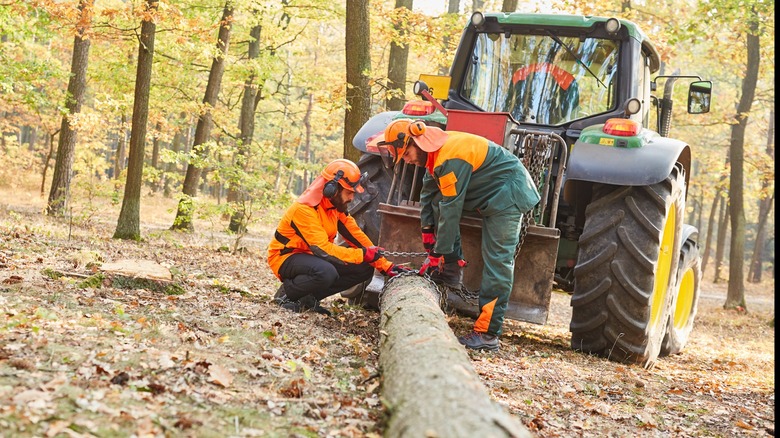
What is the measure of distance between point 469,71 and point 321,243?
2.35 m

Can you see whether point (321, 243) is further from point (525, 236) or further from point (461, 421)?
point (461, 421)

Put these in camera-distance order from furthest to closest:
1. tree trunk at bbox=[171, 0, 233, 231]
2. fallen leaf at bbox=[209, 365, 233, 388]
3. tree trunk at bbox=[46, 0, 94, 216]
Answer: tree trunk at bbox=[171, 0, 233, 231] → tree trunk at bbox=[46, 0, 94, 216] → fallen leaf at bbox=[209, 365, 233, 388]

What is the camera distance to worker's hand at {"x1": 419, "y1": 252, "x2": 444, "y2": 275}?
531cm

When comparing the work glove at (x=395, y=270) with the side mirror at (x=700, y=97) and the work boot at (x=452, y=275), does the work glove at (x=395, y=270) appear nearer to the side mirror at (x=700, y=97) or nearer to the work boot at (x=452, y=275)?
the work boot at (x=452, y=275)

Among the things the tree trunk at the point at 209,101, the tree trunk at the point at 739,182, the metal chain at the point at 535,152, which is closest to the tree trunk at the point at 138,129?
the tree trunk at the point at 209,101

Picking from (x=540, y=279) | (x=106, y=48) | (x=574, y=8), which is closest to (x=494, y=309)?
(x=540, y=279)

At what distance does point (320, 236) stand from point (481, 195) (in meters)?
1.37

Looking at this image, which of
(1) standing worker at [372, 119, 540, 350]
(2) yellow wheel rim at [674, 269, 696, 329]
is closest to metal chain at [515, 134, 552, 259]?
(1) standing worker at [372, 119, 540, 350]

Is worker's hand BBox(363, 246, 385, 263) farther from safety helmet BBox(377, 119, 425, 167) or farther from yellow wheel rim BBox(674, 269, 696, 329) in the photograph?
yellow wheel rim BBox(674, 269, 696, 329)

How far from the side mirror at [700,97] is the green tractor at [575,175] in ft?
0.04

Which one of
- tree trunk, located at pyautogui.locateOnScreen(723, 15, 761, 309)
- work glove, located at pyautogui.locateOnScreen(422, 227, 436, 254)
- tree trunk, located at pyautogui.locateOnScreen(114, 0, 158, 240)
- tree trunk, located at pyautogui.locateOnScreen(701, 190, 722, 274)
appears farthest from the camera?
tree trunk, located at pyautogui.locateOnScreen(701, 190, 722, 274)

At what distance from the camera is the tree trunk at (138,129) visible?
10.4 meters

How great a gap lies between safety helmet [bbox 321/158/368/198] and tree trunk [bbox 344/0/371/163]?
3.12 m

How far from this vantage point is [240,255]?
11391 millimetres
